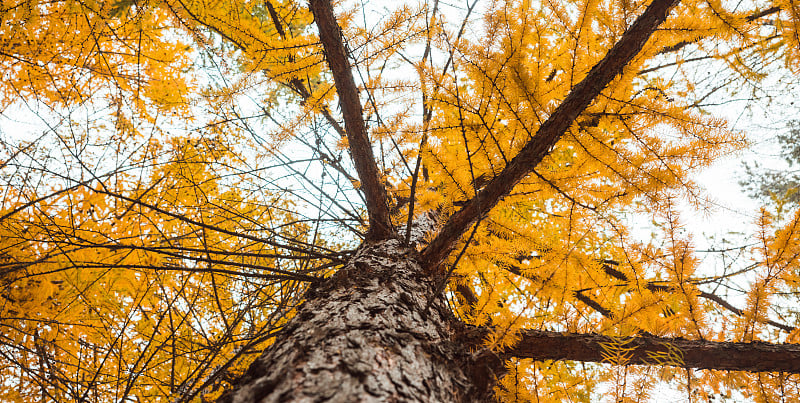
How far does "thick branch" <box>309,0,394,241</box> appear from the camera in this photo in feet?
5.46

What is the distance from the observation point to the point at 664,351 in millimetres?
1597

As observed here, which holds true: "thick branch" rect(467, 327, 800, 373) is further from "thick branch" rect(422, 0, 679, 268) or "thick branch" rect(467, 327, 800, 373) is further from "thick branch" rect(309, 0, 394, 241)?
"thick branch" rect(309, 0, 394, 241)

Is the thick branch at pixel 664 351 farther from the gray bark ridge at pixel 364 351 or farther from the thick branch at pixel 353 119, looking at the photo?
the thick branch at pixel 353 119

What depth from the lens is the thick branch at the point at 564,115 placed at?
1377 millimetres

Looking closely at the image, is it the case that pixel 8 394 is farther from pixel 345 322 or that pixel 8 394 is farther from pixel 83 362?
pixel 345 322

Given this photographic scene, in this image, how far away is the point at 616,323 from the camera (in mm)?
1615

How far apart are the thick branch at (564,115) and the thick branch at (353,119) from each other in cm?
50


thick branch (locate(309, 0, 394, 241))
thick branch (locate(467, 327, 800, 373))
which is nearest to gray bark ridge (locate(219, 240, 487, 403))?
thick branch (locate(467, 327, 800, 373))

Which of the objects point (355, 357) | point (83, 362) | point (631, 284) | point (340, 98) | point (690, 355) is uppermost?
point (340, 98)

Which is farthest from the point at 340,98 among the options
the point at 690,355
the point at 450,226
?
the point at 690,355

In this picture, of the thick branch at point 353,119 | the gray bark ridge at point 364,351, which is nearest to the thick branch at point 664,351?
the gray bark ridge at point 364,351

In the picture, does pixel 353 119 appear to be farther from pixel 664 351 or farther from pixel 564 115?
pixel 664 351

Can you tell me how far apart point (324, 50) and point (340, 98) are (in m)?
0.24

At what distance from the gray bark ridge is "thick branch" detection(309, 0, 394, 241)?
572 mm
